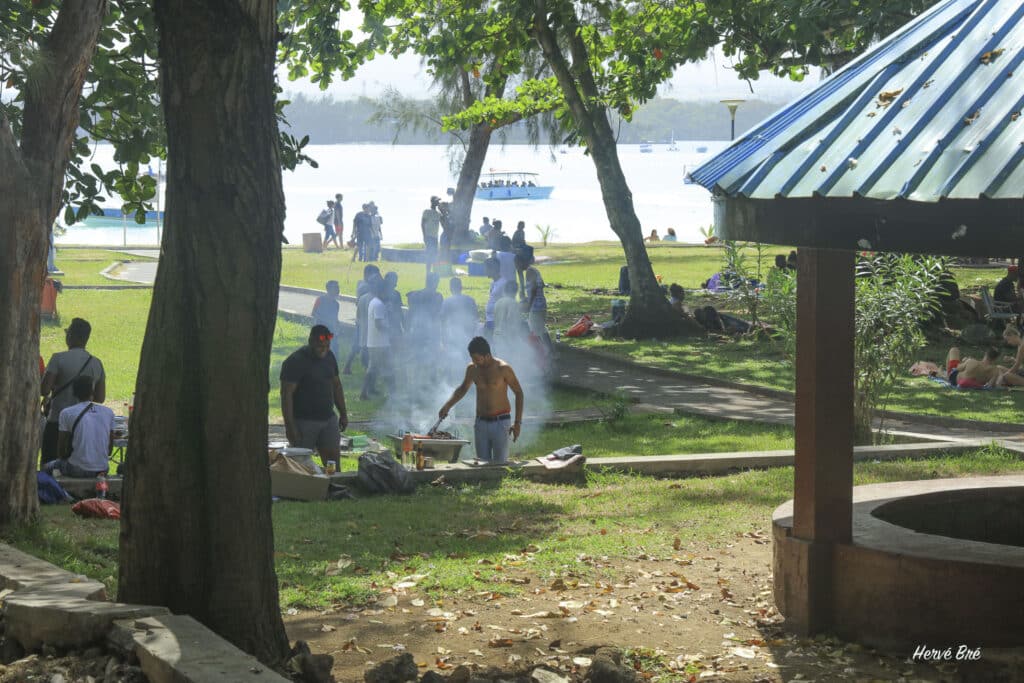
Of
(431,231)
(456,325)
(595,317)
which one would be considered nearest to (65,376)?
(456,325)

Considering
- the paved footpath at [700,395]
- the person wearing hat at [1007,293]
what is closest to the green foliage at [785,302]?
the paved footpath at [700,395]

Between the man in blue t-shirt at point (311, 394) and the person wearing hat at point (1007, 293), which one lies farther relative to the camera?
the person wearing hat at point (1007, 293)

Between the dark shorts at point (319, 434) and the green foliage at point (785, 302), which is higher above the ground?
the green foliage at point (785, 302)

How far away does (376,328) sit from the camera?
17984 millimetres

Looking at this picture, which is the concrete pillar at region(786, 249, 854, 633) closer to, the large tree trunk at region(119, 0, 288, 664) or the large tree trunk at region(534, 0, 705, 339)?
the large tree trunk at region(119, 0, 288, 664)

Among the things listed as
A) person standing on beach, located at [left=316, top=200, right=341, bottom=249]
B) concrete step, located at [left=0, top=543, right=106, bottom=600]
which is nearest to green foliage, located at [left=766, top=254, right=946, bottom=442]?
concrete step, located at [left=0, top=543, right=106, bottom=600]

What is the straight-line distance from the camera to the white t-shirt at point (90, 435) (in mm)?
11367

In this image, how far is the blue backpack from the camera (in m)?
10.9

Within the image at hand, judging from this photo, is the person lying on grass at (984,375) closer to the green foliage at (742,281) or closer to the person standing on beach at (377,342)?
the green foliage at (742,281)

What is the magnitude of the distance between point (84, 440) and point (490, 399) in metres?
3.70

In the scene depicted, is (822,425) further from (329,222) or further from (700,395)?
(329,222)

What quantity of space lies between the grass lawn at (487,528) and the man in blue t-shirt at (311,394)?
1.16m

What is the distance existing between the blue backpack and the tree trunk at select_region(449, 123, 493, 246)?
2971 centimetres

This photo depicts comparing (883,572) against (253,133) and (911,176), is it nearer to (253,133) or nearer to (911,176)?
(911,176)
